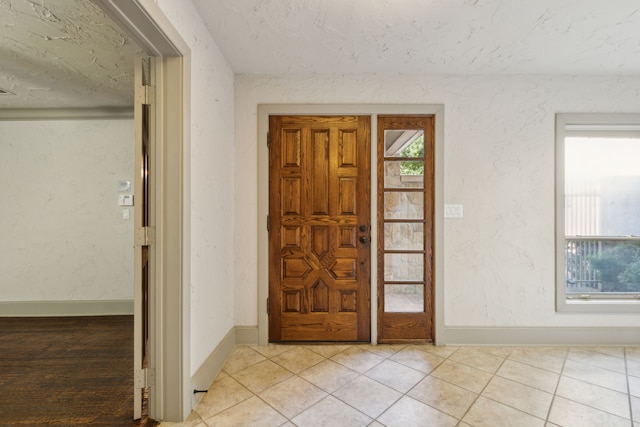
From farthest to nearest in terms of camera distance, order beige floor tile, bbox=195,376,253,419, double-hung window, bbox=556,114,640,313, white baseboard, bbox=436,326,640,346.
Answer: double-hung window, bbox=556,114,640,313 → white baseboard, bbox=436,326,640,346 → beige floor tile, bbox=195,376,253,419

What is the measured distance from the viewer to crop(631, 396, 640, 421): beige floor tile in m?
1.64

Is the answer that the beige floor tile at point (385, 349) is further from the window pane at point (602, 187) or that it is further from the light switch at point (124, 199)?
the light switch at point (124, 199)

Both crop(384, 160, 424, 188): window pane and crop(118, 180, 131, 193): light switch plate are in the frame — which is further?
crop(118, 180, 131, 193): light switch plate

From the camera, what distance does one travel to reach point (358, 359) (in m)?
2.27

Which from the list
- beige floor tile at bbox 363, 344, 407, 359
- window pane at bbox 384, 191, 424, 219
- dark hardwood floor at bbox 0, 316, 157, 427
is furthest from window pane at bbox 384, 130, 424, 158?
dark hardwood floor at bbox 0, 316, 157, 427

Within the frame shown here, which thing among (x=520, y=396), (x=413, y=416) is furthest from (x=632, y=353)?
(x=413, y=416)

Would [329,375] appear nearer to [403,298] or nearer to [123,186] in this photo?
[403,298]

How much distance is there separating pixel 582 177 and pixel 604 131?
0.47 metres

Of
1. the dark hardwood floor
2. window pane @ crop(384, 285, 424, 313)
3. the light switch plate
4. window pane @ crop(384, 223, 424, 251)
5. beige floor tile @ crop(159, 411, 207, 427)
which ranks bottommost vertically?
the dark hardwood floor

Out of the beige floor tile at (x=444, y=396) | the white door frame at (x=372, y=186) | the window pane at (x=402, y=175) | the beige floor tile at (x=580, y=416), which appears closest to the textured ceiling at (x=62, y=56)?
the white door frame at (x=372, y=186)

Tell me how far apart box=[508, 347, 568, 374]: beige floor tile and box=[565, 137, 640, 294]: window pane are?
633 millimetres

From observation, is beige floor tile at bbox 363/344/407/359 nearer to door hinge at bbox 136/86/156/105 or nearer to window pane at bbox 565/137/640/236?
window pane at bbox 565/137/640/236

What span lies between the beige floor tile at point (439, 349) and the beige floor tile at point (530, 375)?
0.37 meters

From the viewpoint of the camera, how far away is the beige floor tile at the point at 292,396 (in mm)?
1691
